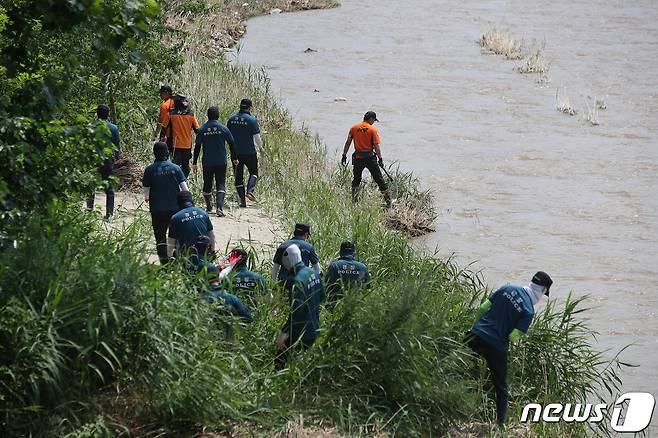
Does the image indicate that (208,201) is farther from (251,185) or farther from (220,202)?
(251,185)

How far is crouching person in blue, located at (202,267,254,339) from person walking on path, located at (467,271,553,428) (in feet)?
7.22

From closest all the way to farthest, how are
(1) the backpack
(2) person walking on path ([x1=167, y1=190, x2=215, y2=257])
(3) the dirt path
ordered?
(2) person walking on path ([x1=167, y1=190, x2=215, y2=257]) < (3) the dirt path < (1) the backpack

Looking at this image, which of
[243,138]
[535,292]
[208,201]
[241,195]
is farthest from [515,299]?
[243,138]

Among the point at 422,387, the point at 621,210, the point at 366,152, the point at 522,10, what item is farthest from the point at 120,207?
the point at 522,10

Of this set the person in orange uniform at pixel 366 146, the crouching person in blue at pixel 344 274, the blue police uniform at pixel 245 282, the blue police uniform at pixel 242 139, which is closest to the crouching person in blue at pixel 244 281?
the blue police uniform at pixel 245 282

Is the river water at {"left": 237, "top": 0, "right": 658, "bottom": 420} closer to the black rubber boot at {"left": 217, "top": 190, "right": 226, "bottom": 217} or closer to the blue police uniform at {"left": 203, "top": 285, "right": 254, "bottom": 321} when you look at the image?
the black rubber boot at {"left": 217, "top": 190, "right": 226, "bottom": 217}

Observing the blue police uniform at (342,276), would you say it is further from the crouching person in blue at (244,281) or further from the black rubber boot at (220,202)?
the black rubber boot at (220,202)

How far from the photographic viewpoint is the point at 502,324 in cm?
1085

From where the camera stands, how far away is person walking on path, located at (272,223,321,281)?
11.7m

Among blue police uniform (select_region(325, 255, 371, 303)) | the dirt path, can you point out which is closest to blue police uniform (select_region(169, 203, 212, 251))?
blue police uniform (select_region(325, 255, 371, 303))

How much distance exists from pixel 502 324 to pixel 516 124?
18313 mm

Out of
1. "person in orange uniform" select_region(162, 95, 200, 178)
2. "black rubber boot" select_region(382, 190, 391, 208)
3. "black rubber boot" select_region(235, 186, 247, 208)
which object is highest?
"person in orange uniform" select_region(162, 95, 200, 178)

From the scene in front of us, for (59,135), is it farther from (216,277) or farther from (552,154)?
(552,154)

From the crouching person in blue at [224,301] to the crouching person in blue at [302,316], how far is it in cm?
37
